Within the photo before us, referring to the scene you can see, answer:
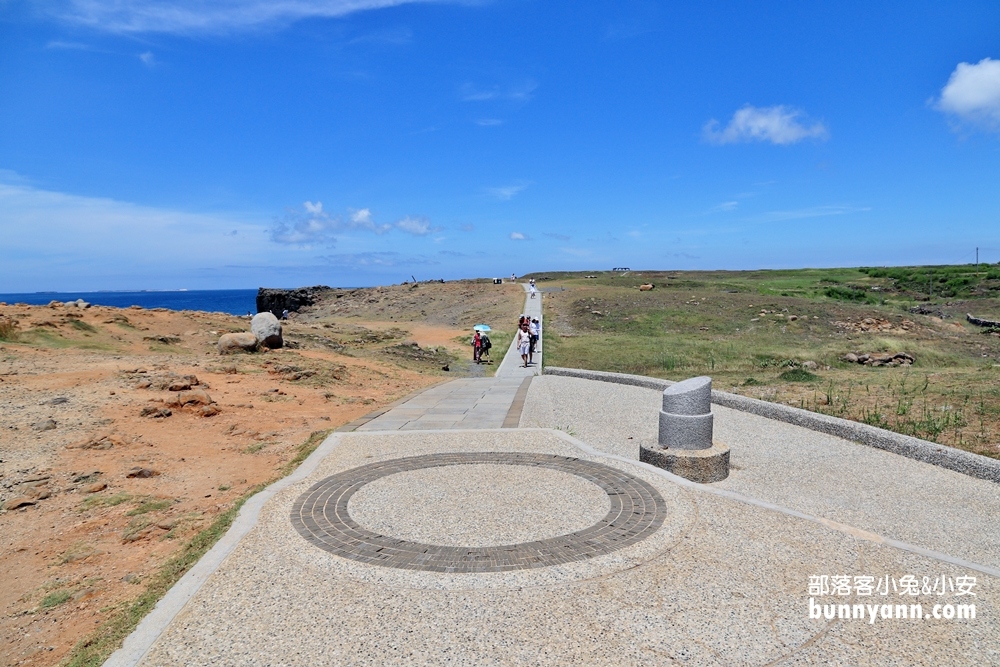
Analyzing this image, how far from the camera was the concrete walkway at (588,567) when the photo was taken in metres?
3.81

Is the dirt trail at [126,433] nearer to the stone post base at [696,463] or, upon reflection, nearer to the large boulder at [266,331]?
the large boulder at [266,331]

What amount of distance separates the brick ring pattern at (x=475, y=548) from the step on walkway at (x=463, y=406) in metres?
2.84

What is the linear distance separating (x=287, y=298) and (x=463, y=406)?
200ft

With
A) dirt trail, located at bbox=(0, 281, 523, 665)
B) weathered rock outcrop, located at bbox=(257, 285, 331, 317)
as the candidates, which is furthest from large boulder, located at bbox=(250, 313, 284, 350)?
weathered rock outcrop, located at bbox=(257, 285, 331, 317)

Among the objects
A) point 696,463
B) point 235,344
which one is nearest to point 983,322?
point 696,463

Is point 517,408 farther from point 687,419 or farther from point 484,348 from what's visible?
point 484,348

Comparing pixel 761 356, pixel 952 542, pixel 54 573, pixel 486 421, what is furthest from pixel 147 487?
pixel 761 356

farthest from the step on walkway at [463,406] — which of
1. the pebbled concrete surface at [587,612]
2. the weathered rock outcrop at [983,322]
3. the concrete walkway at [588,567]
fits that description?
the weathered rock outcrop at [983,322]

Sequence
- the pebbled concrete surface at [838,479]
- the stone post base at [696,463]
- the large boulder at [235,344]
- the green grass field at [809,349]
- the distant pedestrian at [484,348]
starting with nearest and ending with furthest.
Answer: the pebbled concrete surface at [838,479] < the stone post base at [696,463] < the green grass field at [809,349] < the large boulder at [235,344] < the distant pedestrian at [484,348]

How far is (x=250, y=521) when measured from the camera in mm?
5859

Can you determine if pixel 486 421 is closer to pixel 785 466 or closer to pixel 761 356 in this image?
pixel 785 466

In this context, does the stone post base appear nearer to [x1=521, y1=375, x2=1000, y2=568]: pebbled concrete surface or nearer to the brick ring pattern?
[x1=521, y1=375, x2=1000, y2=568]: pebbled concrete surface

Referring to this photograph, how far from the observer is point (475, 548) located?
5.18 meters

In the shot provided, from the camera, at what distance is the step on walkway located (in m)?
10.2
